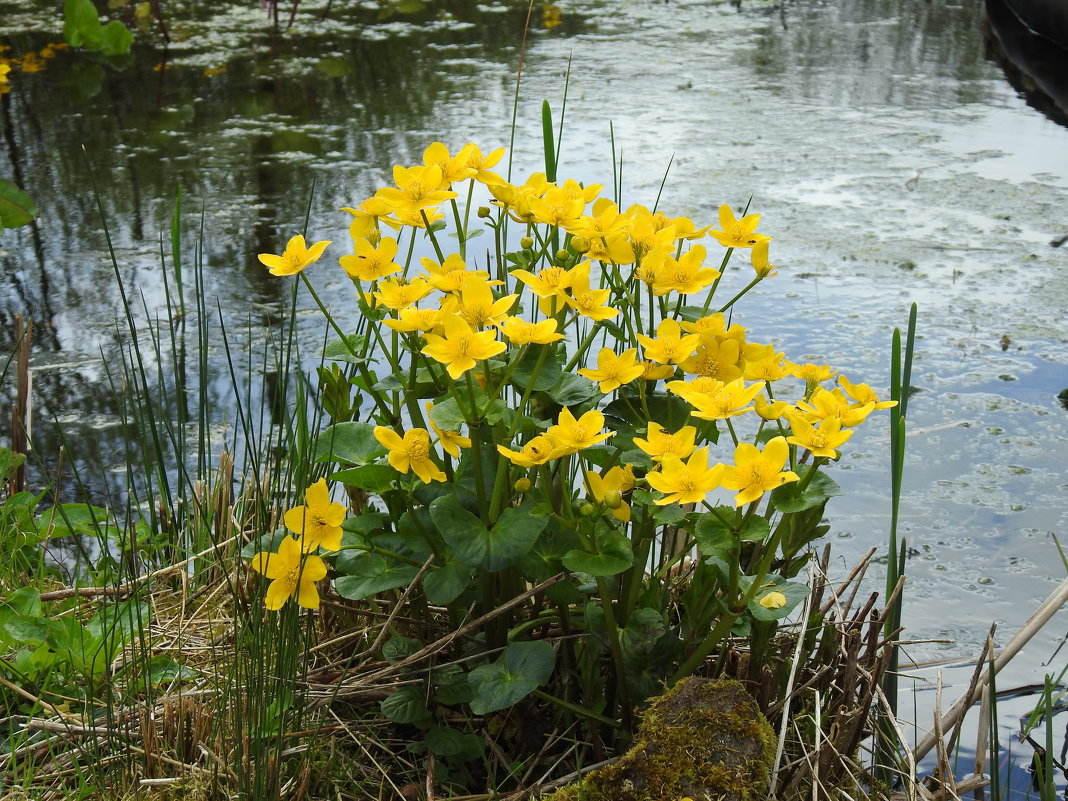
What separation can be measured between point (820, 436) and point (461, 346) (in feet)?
1.13

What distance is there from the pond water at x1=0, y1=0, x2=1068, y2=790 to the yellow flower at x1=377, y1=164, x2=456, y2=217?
47 centimetres

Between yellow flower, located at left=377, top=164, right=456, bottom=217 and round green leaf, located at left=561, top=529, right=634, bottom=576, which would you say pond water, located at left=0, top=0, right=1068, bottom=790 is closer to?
yellow flower, located at left=377, top=164, right=456, bottom=217

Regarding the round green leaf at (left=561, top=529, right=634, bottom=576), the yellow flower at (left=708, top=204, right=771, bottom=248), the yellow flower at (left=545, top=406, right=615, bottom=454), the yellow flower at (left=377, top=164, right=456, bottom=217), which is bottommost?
the round green leaf at (left=561, top=529, right=634, bottom=576)

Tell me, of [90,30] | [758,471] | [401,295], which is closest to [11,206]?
[401,295]

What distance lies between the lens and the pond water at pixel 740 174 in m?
2.09

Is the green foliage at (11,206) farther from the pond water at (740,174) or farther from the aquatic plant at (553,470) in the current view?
the aquatic plant at (553,470)

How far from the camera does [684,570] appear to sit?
156 cm

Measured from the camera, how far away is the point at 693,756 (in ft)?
3.44

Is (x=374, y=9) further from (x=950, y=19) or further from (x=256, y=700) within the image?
(x=256, y=700)

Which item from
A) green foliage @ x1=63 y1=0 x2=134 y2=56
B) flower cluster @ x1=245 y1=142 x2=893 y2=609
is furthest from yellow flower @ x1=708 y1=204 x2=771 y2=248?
green foliage @ x1=63 y1=0 x2=134 y2=56

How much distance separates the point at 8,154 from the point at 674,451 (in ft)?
12.2

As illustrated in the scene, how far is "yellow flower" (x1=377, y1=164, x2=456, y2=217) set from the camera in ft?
3.76

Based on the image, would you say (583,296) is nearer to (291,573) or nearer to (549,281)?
(549,281)

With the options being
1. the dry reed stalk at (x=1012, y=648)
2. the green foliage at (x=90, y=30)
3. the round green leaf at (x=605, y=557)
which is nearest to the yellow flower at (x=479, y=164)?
the round green leaf at (x=605, y=557)
